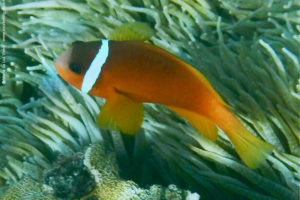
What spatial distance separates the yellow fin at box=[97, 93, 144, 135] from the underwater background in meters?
0.18

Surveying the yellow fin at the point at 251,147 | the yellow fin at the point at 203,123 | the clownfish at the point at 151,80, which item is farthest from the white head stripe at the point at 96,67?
the yellow fin at the point at 251,147

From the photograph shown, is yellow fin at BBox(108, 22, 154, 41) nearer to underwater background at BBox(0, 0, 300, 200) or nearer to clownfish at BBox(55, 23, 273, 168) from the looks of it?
clownfish at BBox(55, 23, 273, 168)

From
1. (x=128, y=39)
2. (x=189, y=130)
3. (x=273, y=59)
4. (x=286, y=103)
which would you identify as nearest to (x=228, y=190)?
(x=189, y=130)

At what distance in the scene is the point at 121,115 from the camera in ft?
3.03

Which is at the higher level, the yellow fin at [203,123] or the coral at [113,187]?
the yellow fin at [203,123]

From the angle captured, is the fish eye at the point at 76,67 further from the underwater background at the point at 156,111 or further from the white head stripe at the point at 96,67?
the underwater background at the point at 156,111

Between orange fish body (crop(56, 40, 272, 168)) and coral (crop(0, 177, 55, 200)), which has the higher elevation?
orange fish body (crop(56, 40, 272, 168))

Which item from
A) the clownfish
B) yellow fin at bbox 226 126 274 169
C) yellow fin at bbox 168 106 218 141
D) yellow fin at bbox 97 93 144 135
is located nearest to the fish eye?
the clownfish

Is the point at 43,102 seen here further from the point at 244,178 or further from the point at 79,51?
the point at 244,178

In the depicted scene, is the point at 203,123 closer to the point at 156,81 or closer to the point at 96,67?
the point at 156,81

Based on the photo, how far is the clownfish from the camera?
2.84 ft

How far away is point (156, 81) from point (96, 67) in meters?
0.14

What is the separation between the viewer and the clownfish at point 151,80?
34.1 inches

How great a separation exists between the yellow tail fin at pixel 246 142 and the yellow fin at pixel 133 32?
0.26m
